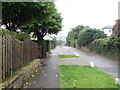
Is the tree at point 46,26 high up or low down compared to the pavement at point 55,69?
up

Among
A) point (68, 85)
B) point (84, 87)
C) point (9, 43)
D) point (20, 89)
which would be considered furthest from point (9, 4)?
point (84, 87)

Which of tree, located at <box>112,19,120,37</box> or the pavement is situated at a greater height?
tree, located at <box>112,19,120,37</box>

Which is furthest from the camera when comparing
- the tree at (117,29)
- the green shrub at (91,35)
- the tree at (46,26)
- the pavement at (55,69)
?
the green shrub at (91,35)

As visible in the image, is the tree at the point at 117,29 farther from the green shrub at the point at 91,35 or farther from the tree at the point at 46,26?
the green shrub at the point at 91,35

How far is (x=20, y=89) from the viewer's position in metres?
4.54

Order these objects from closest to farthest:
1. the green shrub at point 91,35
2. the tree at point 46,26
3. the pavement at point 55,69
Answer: the pavement at point 55,69
the tree at point 46,26
the green shrub at point 91,35

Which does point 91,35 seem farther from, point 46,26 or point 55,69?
point 55,69

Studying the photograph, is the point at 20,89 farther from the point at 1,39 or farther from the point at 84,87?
the point at 84,87

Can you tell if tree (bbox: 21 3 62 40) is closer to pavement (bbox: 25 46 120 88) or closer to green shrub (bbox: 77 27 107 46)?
pavement (bbox: 25 46 120 88)

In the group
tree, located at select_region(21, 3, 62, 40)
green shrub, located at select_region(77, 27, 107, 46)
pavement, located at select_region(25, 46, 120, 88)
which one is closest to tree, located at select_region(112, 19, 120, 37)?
pavement, located at select_region(25, 46, 120, 88)

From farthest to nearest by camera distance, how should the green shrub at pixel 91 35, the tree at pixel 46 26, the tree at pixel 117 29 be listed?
1. the green shrub at pixel 91 35
2. the tree at pixel 46 26
3. the tree at pixel 117 29

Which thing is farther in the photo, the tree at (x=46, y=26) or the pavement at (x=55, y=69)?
the tree at (x=46, y=26)

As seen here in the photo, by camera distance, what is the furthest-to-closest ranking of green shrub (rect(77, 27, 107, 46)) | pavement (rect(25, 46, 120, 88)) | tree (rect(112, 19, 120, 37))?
1. green shrub (rect(77, 27, 107, 46))
2. tree (rect(112, 19, 120, 37))
3. pavement (rect(25, 46, 120, 88))

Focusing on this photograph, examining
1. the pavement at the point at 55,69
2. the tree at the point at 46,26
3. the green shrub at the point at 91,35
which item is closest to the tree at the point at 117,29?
the pavement at the point at 55,69
